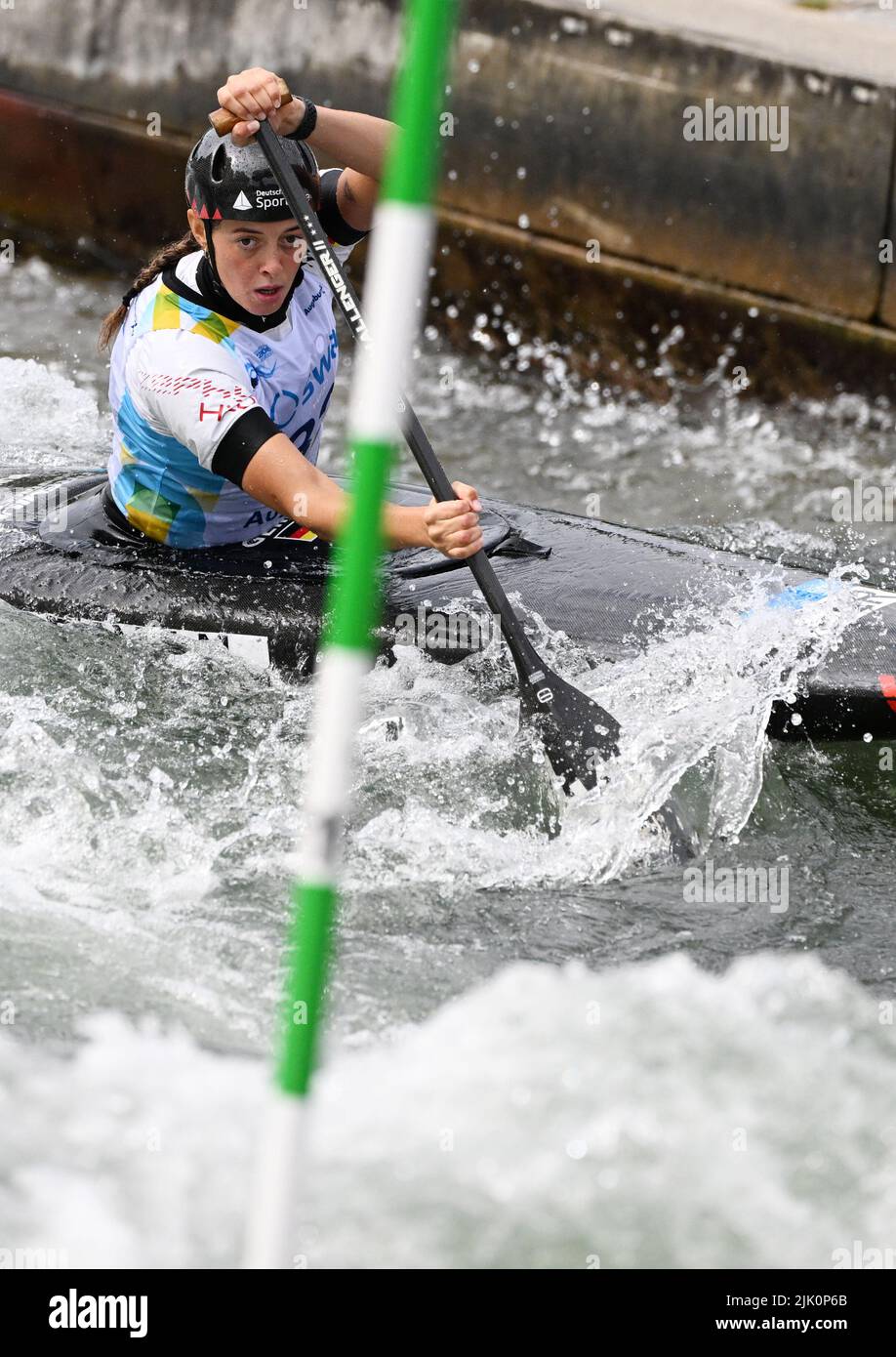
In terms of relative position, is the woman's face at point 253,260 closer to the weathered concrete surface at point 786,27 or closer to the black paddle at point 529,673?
the black paddle at point 529,673

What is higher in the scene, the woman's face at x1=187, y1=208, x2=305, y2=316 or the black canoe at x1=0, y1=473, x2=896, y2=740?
the woman's face at x1=187, y1=208, x2=305, y2=316

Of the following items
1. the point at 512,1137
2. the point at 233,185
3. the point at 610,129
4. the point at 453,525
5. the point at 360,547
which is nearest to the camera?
the point at 360,547

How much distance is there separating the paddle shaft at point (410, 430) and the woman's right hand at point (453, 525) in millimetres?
180

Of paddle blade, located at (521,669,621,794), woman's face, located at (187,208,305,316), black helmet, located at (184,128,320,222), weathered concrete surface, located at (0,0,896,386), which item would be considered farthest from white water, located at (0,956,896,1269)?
weathered concrete surface, located at (0,0,896,386)

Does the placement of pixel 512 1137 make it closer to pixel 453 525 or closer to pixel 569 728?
pixel 569 728

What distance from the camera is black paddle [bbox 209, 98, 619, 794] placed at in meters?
3.79

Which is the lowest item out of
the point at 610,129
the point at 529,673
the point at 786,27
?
the point at 529,673

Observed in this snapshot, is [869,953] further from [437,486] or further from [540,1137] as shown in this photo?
[437,486]

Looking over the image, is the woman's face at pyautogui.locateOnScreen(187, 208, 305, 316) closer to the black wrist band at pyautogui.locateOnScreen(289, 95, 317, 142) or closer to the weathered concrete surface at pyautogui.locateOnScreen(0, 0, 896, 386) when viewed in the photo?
the black wrist band at pyautogui.locateOnScreen(289, 95, 317, 142)

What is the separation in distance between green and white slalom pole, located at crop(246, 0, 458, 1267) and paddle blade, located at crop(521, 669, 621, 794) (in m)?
1.85

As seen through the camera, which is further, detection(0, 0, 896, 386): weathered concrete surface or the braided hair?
detection(0, 0, 896, 386): weathered concrete surface

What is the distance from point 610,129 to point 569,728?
13.9 feet

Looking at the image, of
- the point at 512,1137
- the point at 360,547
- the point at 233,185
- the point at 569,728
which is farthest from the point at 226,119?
the point at 512,1137

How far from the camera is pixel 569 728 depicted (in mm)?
3809
